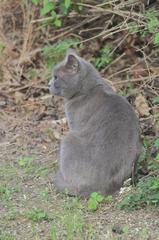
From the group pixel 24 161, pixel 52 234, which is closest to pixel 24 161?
pixel 24 161

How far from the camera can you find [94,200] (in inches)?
200

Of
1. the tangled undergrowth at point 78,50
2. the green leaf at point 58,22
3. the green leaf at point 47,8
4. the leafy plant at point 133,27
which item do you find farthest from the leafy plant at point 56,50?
the leafy plant at point 133,27

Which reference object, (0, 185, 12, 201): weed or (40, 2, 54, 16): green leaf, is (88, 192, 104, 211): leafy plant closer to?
(0, 185, 12, 201): weed

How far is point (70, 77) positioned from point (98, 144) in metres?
0.92

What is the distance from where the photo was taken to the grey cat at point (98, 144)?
5.21 metres

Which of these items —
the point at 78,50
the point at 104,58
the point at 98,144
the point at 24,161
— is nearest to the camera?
the point at 98,144

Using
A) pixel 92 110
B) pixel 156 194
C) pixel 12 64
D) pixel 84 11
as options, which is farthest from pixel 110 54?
pixel 156 194

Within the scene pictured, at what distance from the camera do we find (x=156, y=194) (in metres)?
4.91

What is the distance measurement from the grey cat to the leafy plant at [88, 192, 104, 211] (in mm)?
97

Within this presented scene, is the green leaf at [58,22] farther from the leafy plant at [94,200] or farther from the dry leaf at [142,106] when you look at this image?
the leafy plant at [94,200]

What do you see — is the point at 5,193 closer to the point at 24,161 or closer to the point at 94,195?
Answer: the point at 24,161

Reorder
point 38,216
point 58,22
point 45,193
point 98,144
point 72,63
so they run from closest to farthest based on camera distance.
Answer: point 38,216 < point 98,144 < point 45,193 < point 72,63 < point 58,22

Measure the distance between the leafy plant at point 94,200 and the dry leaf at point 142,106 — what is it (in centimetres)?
146

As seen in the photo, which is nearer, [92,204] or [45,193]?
[92,204]
